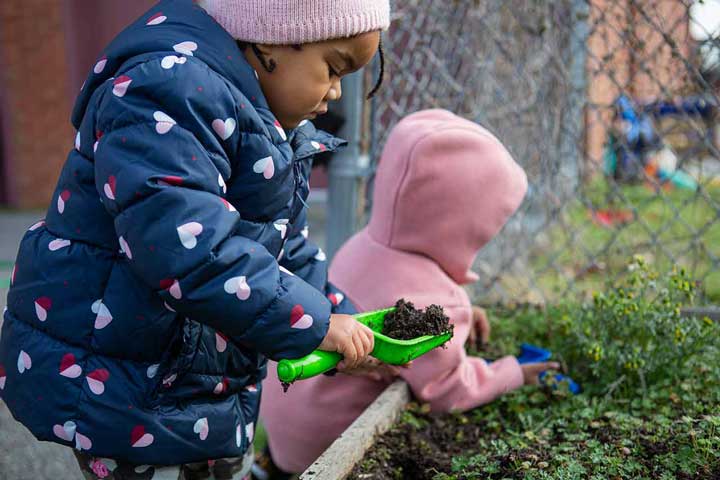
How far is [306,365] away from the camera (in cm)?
165

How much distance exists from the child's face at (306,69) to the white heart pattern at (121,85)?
0.97 feet

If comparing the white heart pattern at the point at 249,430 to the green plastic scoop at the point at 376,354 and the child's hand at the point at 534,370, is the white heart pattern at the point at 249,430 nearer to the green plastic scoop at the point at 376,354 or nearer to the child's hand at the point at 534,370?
the green plastic scoop at the point at 376,354

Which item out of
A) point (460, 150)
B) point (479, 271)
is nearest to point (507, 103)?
point (479, 271)

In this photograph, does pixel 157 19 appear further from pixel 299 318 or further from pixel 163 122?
pixel 299 318

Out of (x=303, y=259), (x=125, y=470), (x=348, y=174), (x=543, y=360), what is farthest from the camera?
(x=348, y=174)

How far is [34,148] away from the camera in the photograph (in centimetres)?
797

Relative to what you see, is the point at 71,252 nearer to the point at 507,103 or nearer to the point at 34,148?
the point at 507,103

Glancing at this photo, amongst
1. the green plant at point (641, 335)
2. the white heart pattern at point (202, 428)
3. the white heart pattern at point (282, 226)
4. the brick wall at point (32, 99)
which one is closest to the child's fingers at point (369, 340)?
the white heart pattern at point (282, 226)

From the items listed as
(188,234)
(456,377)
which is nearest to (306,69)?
(188,234)

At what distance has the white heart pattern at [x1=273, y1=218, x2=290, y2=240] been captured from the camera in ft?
5.71

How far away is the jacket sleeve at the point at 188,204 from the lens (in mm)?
1414

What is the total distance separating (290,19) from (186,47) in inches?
8.4

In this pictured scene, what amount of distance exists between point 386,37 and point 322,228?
388cm

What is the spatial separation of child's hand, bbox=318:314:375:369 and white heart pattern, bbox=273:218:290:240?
21 centimetres
